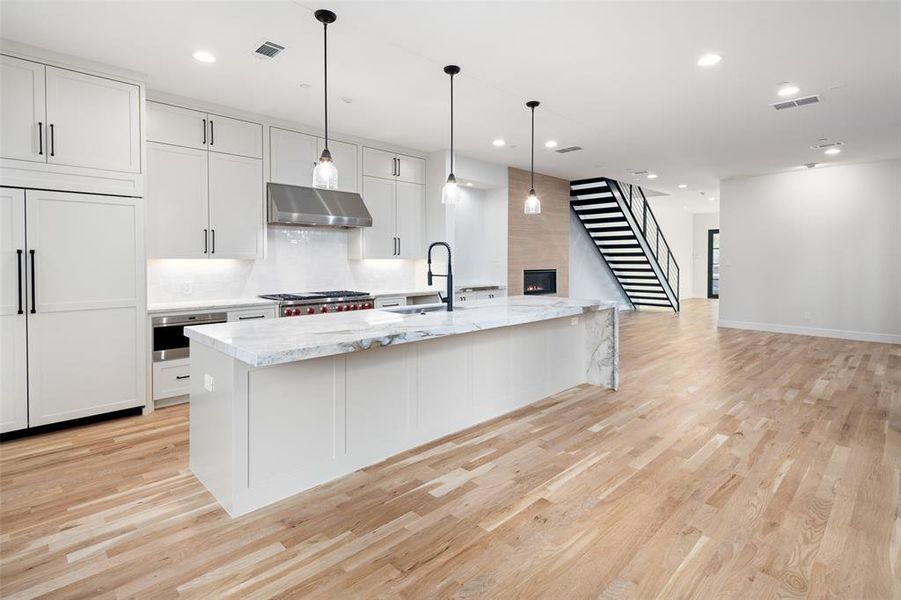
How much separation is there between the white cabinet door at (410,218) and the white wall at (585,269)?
14.4ft

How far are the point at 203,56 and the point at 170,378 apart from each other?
2.62 metres

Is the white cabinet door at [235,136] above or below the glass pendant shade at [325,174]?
above

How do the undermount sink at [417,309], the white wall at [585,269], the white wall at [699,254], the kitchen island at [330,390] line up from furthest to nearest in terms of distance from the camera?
the white wall at [699,254]
the white wall at [585,269]
the undermount sink at [417,309]
the kitchen island at [330,390]

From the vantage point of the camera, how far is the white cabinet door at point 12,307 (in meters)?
3.30

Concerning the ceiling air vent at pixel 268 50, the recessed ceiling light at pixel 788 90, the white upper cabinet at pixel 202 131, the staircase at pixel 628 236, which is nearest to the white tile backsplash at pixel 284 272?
the white upper cabinet at pixel 202 131

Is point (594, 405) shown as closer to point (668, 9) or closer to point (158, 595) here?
point (668, 9)

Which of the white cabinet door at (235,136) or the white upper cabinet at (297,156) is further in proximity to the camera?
the white upper cabinet at (297,156)

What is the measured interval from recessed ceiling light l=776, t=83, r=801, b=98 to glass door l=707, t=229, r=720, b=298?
1110 centimetres

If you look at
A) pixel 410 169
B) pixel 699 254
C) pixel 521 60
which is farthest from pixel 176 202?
pixel 699 254

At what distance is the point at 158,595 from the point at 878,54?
17.8ft

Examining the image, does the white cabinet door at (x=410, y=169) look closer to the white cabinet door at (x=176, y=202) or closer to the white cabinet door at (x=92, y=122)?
the white cabinet door at (x=176, y=202)

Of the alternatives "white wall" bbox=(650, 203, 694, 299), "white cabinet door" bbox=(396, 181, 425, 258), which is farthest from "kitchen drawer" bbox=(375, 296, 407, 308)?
"white wall" bbox=(650, 203, 694, 299)

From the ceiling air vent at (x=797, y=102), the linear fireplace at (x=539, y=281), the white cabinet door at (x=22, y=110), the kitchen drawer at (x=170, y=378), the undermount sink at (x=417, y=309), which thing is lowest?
the kitchen drawer at (x=170, y=378)

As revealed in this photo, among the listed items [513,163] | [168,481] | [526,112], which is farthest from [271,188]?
[513,163]
